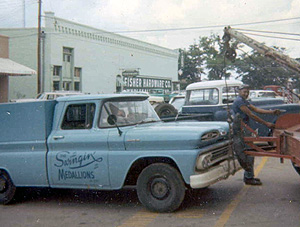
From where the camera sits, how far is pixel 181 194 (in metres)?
5.58

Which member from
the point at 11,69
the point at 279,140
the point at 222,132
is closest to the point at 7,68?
the point at 11,69

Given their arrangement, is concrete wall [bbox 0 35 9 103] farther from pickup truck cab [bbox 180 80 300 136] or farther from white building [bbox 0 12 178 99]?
pickup truck cab [bbox 180 80 300 136]

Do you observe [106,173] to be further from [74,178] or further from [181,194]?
[181,194]

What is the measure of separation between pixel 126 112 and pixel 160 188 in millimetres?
1373

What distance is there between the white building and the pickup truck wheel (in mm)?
22342

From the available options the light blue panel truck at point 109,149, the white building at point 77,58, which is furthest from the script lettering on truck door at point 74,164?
the white building at point 77,58

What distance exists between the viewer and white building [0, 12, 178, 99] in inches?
1086

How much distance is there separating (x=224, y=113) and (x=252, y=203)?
231 inches

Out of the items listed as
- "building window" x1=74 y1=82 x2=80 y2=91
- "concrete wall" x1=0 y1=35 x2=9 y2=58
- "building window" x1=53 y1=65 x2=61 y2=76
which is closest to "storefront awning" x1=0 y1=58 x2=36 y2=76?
"concrete wall" x1=0 y1=35 x2=9 y2=58

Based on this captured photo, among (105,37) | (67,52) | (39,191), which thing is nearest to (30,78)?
(67,52)

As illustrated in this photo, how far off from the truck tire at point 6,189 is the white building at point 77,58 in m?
20.8

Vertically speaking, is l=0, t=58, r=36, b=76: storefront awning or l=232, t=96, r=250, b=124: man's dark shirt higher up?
l=0, t=58, r=36, b=76: storefront awning

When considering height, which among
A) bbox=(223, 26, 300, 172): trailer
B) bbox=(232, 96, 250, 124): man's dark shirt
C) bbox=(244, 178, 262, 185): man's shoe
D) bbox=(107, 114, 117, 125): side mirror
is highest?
bbox=(232, 96, 250, 124): man's dark shirt

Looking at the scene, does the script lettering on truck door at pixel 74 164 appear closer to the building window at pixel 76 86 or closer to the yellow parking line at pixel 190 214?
the yellow parking line at pixel 190 214
